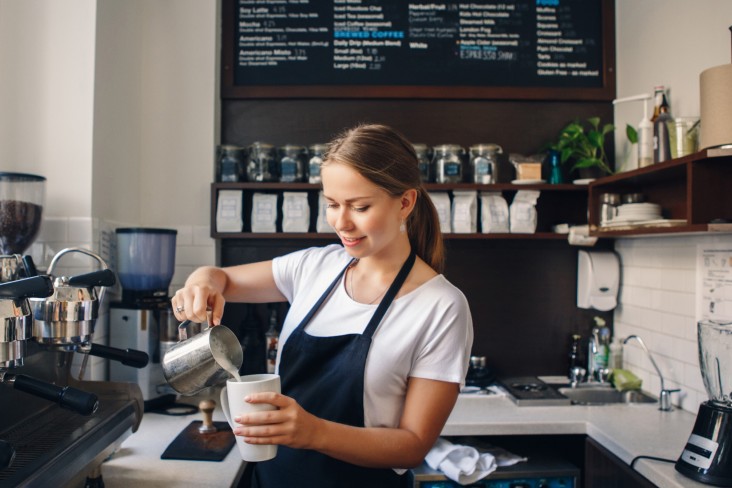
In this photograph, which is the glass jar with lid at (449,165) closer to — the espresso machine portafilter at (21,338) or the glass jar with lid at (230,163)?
the glass jar with lid at (230,163)

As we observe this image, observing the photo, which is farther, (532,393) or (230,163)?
(230,163)

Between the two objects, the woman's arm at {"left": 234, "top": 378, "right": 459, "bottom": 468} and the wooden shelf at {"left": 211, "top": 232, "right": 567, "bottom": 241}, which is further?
the wooden shelf at {"left": 211, "top": 232, "right": 567, "bottom": 241}

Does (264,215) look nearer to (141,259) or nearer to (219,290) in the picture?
(141,259)

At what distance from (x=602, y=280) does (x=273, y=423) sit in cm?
220

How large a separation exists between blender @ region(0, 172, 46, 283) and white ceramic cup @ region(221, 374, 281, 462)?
3.97 ft

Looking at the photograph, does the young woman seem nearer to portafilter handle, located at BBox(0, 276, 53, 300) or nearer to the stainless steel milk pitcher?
the stainless steel milk pitcher

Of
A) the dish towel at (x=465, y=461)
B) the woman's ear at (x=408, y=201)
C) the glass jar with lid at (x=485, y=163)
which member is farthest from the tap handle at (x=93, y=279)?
the glass jar with lid at (x=485, y=163)

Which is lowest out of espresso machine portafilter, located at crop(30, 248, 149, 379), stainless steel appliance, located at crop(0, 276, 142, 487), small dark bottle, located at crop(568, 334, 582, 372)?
small dark bottle, located at crop(568, 334, 582, 372)

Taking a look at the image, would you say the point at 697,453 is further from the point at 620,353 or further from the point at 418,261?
the point at 620,353

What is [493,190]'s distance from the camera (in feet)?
9.21

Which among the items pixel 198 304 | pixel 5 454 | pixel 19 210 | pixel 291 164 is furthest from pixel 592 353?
pixel 5 454

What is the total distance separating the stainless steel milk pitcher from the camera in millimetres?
1167

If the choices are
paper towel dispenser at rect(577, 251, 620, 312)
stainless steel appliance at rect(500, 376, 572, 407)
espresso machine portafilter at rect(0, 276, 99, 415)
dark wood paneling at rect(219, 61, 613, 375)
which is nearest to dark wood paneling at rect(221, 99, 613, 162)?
dark wood paneling at rect(219, 61, 613, 375)

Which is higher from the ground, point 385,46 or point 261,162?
point 385,46
